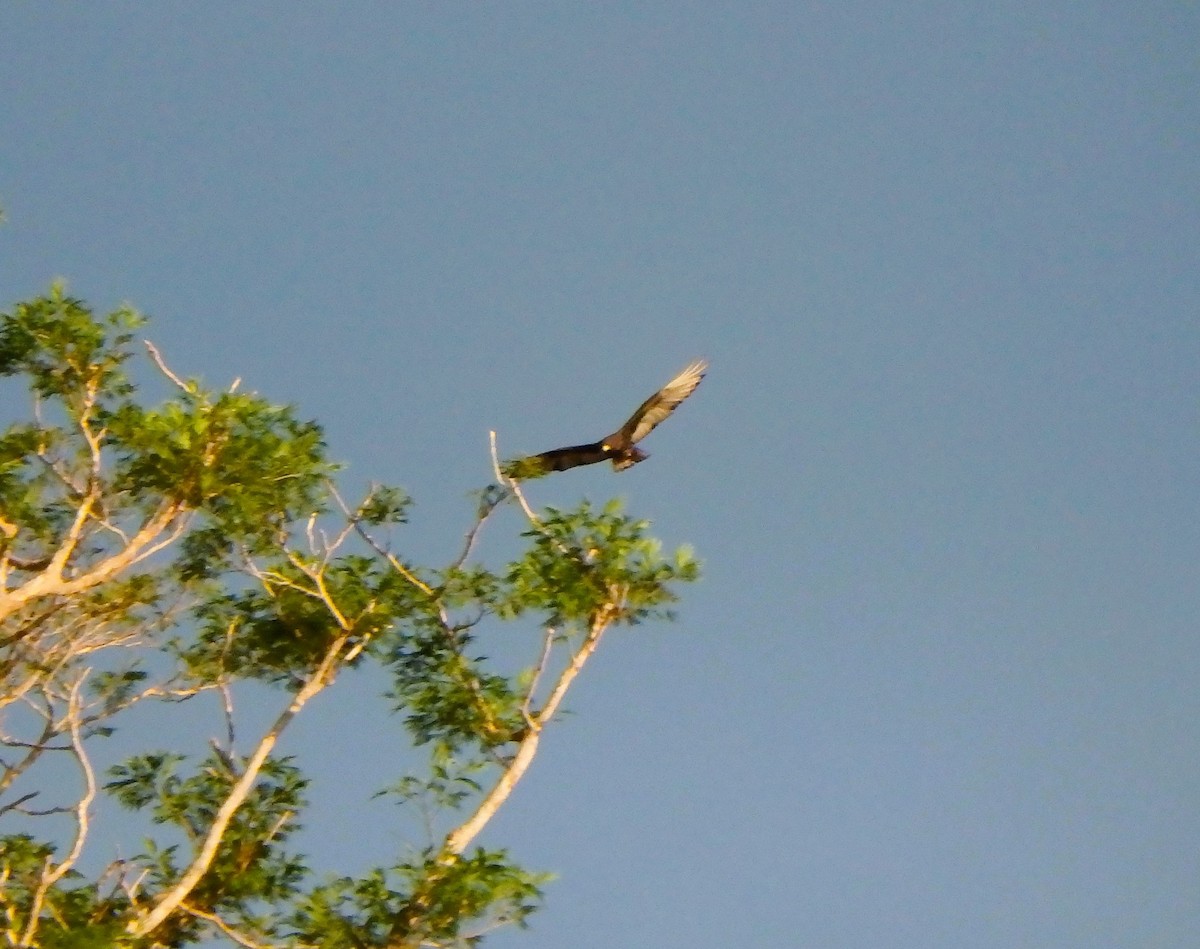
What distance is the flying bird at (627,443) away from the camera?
10594 mm

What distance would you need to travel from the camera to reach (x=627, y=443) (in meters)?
10.9

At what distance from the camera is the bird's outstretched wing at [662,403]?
1060 centimetres

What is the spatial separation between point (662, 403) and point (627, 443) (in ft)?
1.40

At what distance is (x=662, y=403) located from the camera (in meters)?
10.7

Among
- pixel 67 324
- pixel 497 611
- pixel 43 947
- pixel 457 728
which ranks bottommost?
pixel 43 947

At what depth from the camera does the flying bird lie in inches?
417

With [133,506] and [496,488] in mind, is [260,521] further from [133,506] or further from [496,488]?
[496,488]

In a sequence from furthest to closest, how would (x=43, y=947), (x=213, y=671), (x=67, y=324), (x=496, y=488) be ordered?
(x=213, y=671) → (x=67, y=324) → (x=496, y=488) → (x=43, y=947)

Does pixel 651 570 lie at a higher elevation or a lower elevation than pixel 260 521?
lower

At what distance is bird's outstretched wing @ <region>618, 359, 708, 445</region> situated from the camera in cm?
1060

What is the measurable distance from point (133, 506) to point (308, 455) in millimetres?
1548

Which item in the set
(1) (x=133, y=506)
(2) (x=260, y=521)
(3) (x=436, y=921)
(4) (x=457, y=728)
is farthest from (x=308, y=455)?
(3) (x=436, y=921)

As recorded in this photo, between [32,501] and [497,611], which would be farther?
[32,501]

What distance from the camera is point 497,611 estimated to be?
1084 cm
